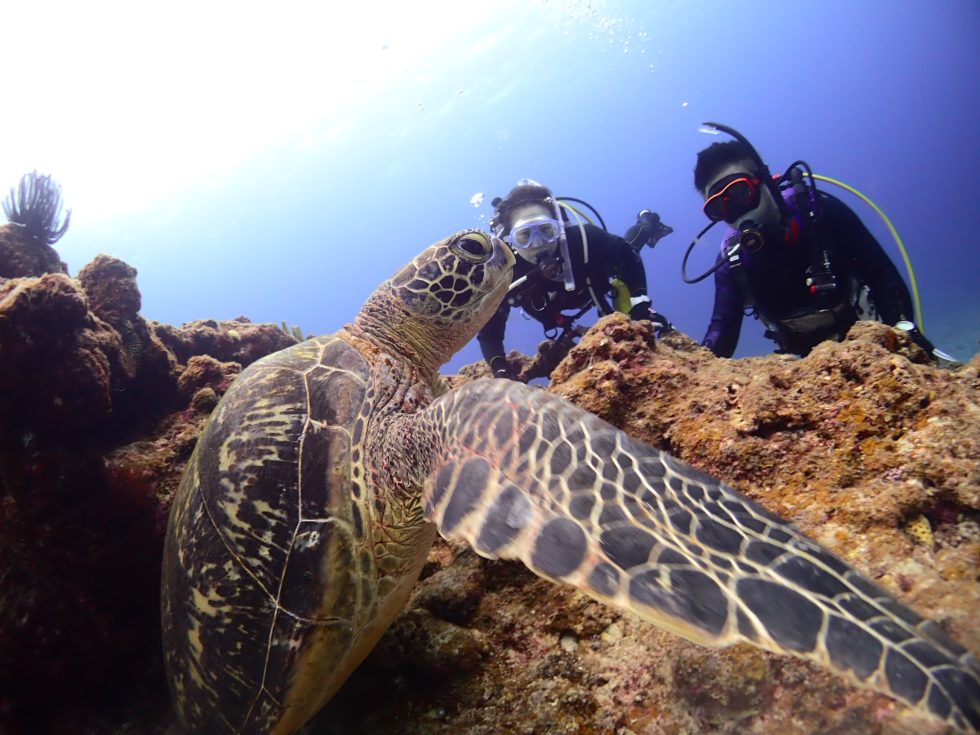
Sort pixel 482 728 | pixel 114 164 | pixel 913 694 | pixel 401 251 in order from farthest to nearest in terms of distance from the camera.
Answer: pixel 401 251 → pixel 114 164 → pixel 482 728 → pixel 913 694

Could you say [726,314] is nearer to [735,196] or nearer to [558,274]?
[735,196]

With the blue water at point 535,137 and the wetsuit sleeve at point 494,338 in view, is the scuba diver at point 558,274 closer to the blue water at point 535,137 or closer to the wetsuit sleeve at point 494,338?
the wetsuit sleeve at point 494,338

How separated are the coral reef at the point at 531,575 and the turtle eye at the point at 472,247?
87 centimetres

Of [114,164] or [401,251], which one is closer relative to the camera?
[114,164]

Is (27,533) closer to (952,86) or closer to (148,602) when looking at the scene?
(148,602)

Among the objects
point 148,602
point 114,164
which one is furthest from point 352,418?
point 114,164

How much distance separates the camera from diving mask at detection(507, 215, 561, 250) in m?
5.16

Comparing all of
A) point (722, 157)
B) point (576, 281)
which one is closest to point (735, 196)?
point (722, 157)

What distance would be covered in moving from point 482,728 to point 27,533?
2.49 meters

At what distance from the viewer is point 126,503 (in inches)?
A: 97.0

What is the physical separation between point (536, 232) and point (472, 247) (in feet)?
9.38

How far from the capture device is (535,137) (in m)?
65.5

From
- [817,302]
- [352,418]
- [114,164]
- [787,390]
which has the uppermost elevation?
[114,164]

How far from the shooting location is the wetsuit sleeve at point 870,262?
154 inches
